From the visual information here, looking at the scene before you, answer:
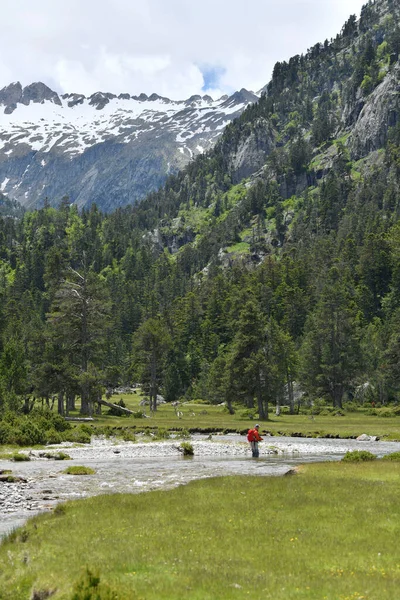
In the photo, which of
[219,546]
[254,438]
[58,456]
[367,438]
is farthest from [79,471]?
[367,438]

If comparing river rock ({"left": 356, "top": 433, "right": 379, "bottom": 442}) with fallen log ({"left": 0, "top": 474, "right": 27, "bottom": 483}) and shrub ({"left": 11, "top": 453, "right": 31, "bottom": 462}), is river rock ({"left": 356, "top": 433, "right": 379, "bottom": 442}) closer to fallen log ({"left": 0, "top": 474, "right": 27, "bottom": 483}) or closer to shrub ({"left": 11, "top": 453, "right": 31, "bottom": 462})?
shrub ({"left": 11, "top": 453, "right": 31, "bottom": 462})

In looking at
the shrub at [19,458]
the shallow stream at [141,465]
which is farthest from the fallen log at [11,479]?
the shrub at [19,458]

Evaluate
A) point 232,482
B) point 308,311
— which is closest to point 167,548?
point 232,482

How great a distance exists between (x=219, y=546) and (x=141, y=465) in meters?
23.3

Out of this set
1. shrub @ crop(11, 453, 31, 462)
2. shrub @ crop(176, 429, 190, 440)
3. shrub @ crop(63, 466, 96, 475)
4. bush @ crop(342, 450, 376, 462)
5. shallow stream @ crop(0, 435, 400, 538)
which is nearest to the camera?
shallow stream @ crop(0, 435, 400, 538)

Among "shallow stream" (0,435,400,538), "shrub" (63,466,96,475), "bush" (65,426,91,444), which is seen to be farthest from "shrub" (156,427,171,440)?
"shrub" (63,466,96,475)

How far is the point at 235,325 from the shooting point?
80.0 meters

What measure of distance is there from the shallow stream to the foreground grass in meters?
3.73

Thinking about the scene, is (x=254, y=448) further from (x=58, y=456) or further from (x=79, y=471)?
(x=58, y=456)

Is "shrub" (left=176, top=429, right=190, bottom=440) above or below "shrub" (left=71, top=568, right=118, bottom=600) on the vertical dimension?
below

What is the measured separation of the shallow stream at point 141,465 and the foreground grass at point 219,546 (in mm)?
3732

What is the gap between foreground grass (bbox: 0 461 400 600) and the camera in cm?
1356

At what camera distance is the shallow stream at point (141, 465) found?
1074 inches

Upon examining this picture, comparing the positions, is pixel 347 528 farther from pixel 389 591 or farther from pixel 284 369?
pixel 284 369
